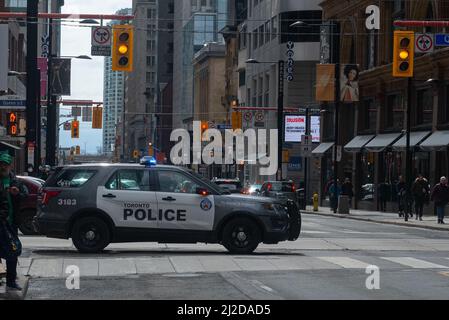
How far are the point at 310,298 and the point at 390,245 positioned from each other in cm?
1091

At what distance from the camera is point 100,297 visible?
518 inches

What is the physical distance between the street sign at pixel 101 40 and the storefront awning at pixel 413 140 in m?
21.9

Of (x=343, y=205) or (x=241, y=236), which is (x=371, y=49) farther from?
(x=241, y=236)

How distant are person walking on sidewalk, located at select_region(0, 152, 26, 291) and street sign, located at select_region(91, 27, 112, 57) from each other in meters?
16.8

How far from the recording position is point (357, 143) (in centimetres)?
5738

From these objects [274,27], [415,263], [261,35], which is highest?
[261,35]

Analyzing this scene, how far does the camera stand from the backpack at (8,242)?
42.2 ft

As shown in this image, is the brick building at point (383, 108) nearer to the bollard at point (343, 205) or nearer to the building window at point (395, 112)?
the building window at point (395, 112)

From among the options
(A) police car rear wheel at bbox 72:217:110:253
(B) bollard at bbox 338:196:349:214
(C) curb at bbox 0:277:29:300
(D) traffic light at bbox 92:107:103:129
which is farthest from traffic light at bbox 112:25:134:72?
(D) traffic light at bbox 92:107:103:129

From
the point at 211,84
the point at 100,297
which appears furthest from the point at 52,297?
the point at 211,84

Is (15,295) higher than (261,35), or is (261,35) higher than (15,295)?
(261,35)

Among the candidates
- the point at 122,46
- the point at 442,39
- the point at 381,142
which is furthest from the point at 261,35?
the point at 122,46

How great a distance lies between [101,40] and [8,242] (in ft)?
56.8
